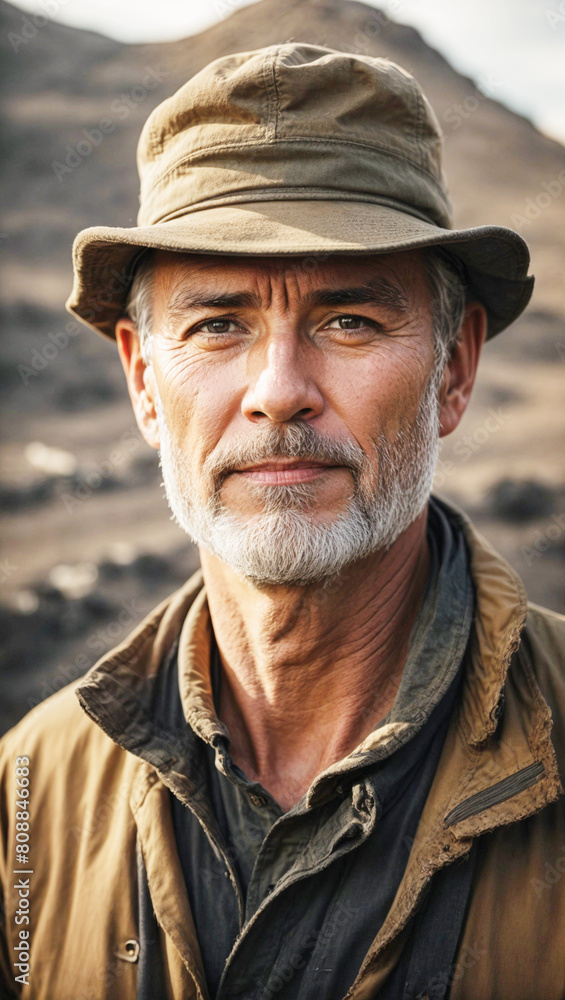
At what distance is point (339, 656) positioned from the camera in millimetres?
1965

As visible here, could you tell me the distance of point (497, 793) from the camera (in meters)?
1.59

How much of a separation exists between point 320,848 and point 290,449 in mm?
854

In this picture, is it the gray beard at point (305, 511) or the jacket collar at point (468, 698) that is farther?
the gray beard at point (305, 511)

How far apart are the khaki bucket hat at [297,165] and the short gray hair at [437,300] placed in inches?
3.1

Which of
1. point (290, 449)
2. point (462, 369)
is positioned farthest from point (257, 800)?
point (462, 369)

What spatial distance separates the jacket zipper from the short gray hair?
0.97 metres

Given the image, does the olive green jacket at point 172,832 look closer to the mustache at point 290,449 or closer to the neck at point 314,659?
the neck at point 314,659

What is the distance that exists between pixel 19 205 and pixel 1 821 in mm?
4685

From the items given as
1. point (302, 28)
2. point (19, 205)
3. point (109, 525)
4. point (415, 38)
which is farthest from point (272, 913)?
point (19, 205)

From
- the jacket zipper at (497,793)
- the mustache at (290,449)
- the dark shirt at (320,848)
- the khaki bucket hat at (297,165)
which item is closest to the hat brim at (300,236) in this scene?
the khaki bucket hat at (297,165)

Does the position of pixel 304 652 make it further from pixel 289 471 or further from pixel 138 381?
pixel 138 381

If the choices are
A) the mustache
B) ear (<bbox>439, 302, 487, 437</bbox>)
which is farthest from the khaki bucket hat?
the mustache

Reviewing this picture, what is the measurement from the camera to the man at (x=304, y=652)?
1.62m

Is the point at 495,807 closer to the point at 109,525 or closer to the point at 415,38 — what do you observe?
the point at 109,525
